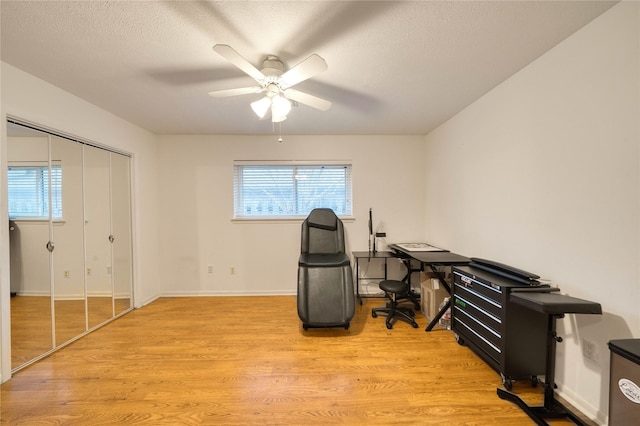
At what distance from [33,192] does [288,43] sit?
2433mm

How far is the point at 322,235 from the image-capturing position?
316 cm

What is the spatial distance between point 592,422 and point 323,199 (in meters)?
3.16

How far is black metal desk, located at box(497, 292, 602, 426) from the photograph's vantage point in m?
1.31

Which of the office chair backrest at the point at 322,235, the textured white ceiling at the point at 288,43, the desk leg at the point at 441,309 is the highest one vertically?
the textured white ceiling at the point at 288,43

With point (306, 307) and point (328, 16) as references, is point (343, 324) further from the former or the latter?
point (328, 16)

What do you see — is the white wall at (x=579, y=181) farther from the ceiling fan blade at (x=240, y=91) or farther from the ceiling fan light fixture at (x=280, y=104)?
the ceiling fan blade at (x=240, y=91)

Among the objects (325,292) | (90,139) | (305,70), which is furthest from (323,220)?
(90,139)

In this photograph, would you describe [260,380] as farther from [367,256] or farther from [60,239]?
[60,239]

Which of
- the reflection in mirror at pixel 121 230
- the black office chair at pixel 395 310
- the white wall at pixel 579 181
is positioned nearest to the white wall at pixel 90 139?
the reflection in mirror at pixel 121 230

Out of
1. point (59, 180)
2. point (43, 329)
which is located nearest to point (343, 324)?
point (43, 329)

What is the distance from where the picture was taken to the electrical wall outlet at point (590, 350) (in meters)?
1.44

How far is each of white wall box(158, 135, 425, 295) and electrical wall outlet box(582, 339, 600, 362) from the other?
2.23 metres

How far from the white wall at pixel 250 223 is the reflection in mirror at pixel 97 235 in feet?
2.75

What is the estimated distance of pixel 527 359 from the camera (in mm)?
1688
